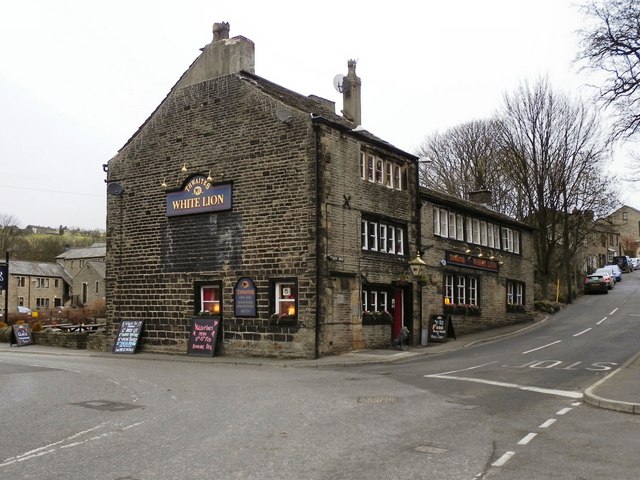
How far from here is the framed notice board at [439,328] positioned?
84.4 ft

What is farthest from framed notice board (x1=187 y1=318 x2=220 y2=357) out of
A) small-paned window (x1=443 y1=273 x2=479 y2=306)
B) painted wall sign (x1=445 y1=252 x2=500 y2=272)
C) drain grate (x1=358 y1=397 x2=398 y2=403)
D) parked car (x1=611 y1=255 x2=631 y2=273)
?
parked car (x1=611 y1=255 x2=631 y2=273)

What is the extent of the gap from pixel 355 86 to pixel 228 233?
11.0 meters

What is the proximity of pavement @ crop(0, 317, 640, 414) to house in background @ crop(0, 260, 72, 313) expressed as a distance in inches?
2139

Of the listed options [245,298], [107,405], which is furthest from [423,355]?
[107,405]

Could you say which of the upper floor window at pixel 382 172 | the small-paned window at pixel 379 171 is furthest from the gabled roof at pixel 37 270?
the small-paned window at pixel 379 171

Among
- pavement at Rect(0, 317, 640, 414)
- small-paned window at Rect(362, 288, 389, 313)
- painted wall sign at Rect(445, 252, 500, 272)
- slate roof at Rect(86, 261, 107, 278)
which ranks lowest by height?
pavement at Rect(0, 317, 640, 414)

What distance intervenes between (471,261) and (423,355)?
9.64 meters

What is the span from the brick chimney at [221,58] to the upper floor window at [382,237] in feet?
24.2

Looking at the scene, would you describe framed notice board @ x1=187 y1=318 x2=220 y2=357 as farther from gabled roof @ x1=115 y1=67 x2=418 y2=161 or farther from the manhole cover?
the manhole cover

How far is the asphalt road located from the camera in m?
6.96

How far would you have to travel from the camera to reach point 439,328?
2581 centimetres

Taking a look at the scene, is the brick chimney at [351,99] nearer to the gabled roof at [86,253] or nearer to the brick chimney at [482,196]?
the brick chimney at [482,196]

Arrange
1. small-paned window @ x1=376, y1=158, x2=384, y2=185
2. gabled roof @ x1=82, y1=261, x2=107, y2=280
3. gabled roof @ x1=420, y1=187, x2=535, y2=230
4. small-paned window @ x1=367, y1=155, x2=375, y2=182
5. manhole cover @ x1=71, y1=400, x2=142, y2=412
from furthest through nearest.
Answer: gabled roof @ x1=82, y1=261, x2=107, y2=280, gabled roof @ x1=420, y1=187, x2=535, y2=230, small-paned window @ x1=376, y1=158, x2=384, y2=185, small-paned window @ x1=367, y1=155, x2=375, y2=182, manhole cover @ x1=71, y1=400, x2=142, y2=412

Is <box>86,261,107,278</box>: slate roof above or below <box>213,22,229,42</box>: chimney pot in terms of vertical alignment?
below
